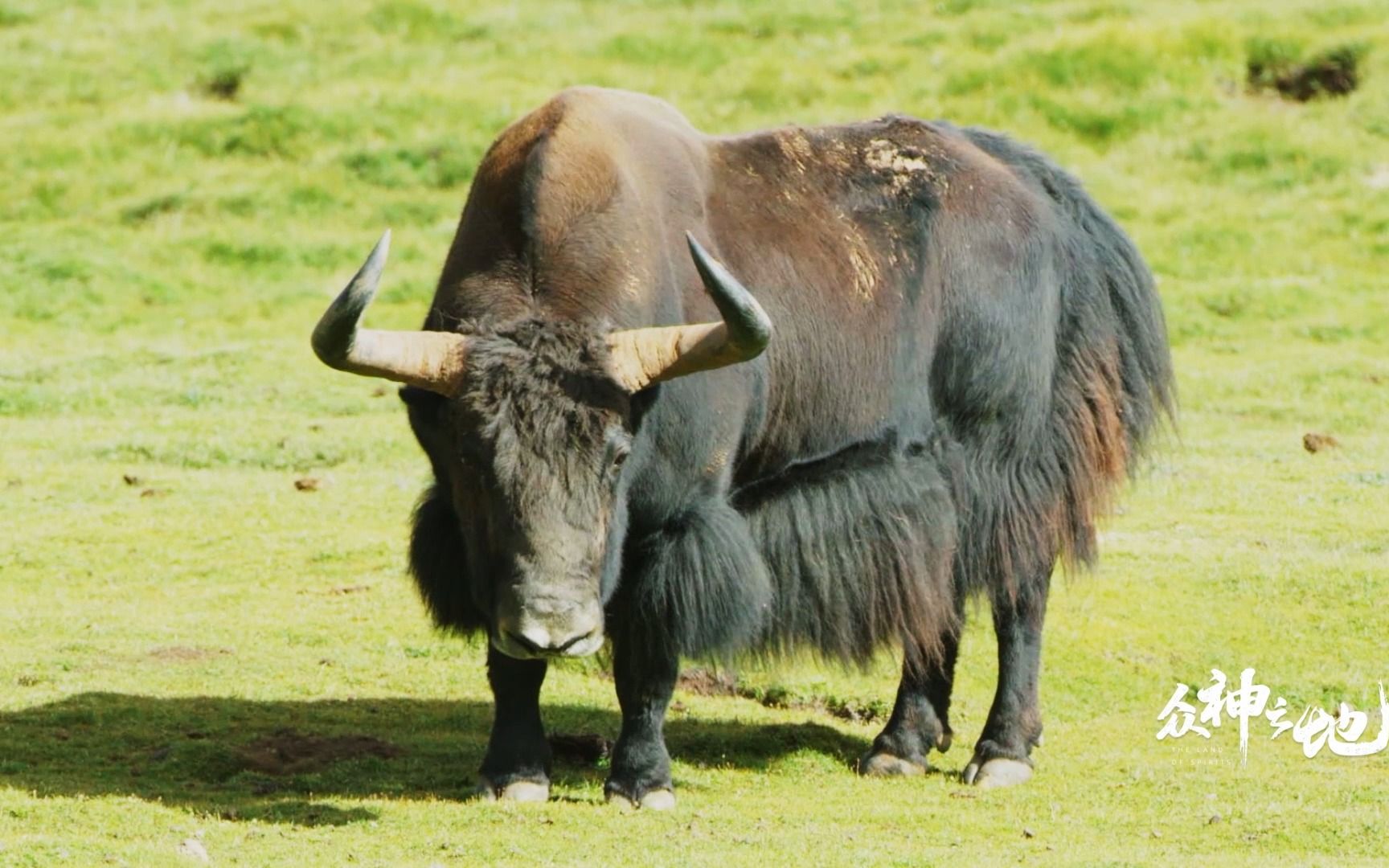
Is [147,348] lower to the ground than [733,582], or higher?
lower

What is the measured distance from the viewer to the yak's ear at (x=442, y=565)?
6.54 m

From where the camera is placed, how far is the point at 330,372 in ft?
47.9

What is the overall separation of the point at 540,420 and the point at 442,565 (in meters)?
0.96

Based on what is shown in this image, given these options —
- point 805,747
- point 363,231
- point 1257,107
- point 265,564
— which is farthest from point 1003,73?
point 805,747

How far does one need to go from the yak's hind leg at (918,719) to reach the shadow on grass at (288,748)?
0.21 meters

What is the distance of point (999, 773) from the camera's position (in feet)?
23.7

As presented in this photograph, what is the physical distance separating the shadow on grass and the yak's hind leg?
8.1 inches

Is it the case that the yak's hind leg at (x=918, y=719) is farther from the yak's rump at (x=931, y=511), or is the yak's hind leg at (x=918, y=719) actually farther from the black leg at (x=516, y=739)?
the black leg at (x=516, y=739)

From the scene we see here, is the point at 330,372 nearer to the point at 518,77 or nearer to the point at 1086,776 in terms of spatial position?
the point at 1086,776

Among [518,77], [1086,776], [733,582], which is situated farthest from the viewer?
[518,77]

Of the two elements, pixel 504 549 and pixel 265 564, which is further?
pixel 265 564

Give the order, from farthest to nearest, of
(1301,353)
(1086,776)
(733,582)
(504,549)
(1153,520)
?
(1301,353) < (1153,520) < (1086,776) < (733,582) < (504,549)

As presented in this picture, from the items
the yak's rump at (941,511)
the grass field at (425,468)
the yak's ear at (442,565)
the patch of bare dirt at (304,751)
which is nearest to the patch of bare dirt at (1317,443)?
the grass field at (425,468)

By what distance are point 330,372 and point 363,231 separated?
5361 millimetres
